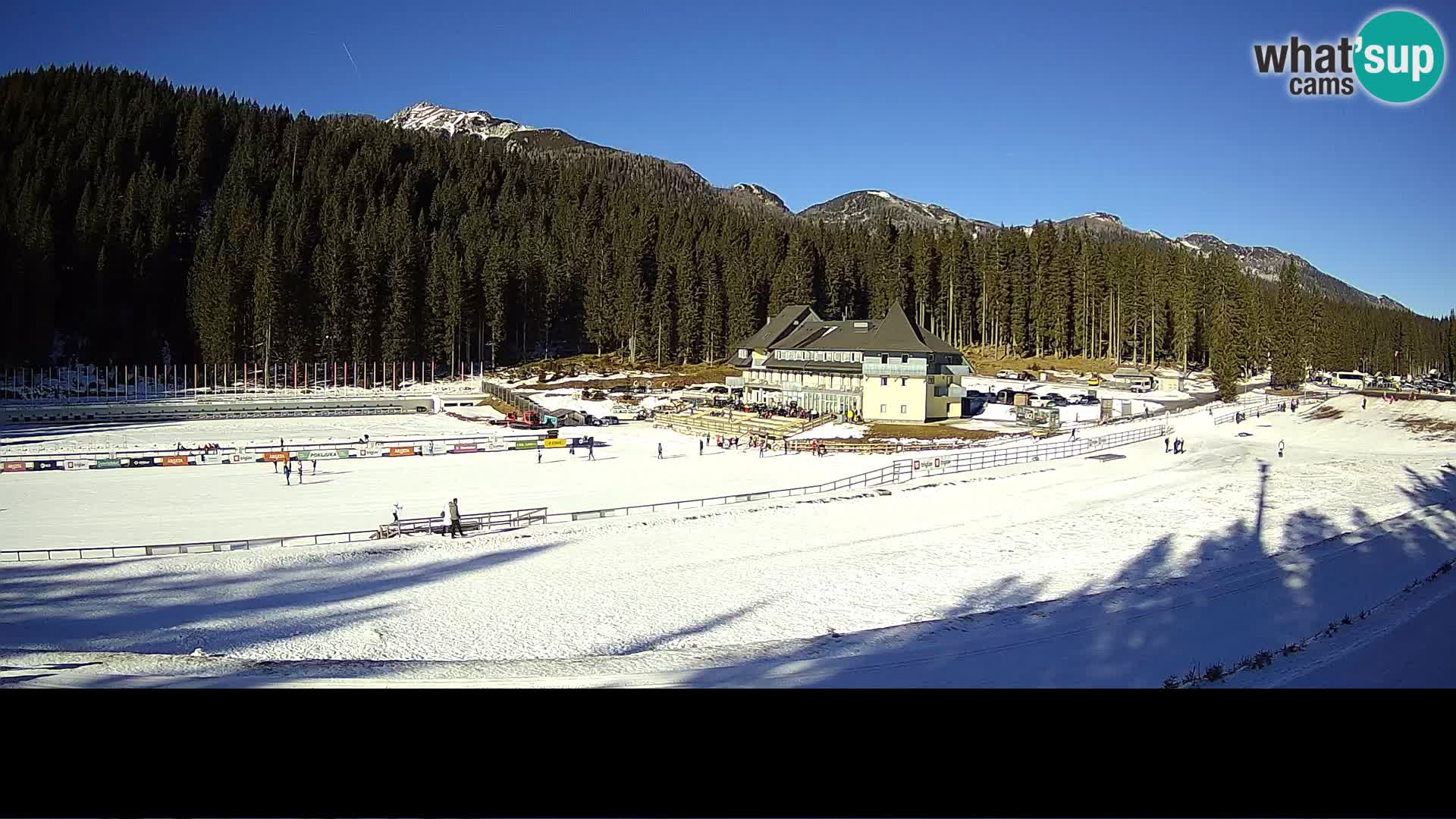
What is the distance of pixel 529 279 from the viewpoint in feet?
233

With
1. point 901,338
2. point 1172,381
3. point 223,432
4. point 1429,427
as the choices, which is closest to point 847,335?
point 901,338

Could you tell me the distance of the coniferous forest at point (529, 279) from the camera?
43.3 meters

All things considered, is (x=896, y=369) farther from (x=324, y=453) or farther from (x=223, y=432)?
(x=223, y=432)

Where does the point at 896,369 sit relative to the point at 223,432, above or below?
above

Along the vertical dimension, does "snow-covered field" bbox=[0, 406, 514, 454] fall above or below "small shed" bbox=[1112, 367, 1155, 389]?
below

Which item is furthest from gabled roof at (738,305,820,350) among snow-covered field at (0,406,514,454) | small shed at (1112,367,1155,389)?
small shed at (1112,367,1155,389)

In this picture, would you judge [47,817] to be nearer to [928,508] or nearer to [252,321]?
[928,508]

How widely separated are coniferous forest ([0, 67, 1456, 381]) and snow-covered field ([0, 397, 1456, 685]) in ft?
62.6

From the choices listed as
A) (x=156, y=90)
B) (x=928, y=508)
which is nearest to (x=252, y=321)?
(x=156, y=90)

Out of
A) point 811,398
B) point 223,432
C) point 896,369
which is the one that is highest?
point 896,369

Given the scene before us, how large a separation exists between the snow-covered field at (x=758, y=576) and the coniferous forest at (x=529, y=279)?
19088 millimetres

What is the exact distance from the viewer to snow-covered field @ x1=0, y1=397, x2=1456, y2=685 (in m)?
10.8

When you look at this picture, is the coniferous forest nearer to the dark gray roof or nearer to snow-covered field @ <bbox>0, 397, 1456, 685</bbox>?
the dark gray roof

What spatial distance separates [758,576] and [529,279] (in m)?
59.9
